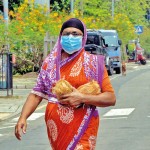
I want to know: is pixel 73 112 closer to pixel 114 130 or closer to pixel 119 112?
pixel 114 130

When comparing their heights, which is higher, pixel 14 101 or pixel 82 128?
pixel 82 128

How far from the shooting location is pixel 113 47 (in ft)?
156

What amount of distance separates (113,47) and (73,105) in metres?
40.3

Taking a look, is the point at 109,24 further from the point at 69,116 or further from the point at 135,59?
the point at 69,116

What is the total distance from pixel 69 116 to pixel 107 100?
0.35m

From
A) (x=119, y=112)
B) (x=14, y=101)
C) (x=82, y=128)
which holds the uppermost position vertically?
(x=82, y=128)

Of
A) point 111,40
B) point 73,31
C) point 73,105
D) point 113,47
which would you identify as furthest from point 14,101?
point 111,40

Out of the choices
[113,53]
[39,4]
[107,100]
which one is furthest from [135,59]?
[107,100]

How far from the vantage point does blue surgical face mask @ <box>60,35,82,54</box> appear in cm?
728

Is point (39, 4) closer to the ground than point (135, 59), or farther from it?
farther from it

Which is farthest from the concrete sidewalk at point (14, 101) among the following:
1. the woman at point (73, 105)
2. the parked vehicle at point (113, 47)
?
the parked vehicle at point (113, 47)

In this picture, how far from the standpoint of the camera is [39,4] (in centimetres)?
4153

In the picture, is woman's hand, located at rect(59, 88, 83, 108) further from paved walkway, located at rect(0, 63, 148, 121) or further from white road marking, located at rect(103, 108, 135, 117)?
white road marking, located at rect(103, 108, 135, 117)

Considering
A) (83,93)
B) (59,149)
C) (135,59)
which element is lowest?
(135,59)
